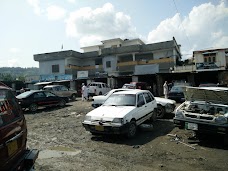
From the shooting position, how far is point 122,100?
8.74 meters

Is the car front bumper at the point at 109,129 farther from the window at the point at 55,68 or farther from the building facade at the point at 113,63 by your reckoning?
the window at the point at 55,68

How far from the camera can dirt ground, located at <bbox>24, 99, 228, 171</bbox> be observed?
5266mm

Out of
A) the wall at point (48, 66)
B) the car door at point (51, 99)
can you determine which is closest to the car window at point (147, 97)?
the car door at point (51, 99)

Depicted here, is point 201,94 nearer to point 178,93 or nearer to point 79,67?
point 178,93

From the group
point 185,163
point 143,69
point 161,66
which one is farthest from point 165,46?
point 185,163

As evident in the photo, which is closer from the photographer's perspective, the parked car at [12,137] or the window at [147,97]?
the parked car at [12,137]

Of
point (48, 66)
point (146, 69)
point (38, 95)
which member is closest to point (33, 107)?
point (38, 95)

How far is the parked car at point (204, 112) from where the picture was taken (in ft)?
21.9

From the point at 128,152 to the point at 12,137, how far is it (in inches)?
142

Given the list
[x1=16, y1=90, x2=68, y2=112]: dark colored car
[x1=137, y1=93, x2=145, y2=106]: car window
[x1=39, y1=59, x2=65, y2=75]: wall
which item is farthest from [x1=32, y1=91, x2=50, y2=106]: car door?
[x1=39, y1=59, x2=65, y2=75]: wall

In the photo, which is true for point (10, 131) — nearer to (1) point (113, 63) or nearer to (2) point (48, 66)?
(1) point (113, 63)

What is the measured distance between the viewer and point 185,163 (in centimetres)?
542

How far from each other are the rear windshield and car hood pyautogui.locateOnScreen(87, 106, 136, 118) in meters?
3.79

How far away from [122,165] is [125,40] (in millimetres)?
43260
